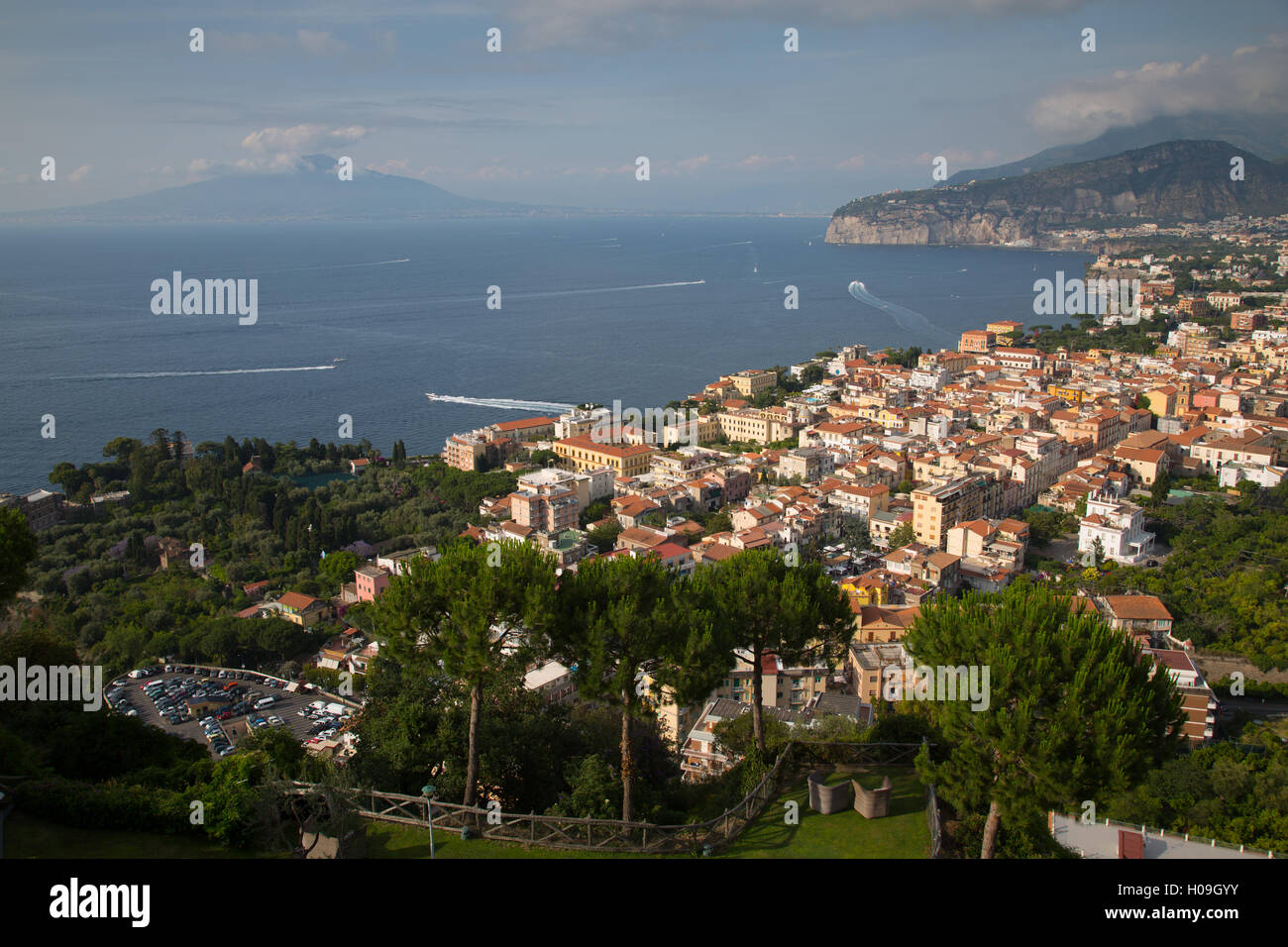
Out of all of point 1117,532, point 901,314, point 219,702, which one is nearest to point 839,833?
point 219,702

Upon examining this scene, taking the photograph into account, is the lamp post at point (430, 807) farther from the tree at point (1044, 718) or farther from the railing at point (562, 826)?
the tree at point (1044, 718)

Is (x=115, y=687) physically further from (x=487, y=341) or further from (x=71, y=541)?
(x=487, y=341)

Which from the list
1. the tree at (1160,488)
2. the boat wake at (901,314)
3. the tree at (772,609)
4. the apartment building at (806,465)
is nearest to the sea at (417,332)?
the boat wake at (901,314)

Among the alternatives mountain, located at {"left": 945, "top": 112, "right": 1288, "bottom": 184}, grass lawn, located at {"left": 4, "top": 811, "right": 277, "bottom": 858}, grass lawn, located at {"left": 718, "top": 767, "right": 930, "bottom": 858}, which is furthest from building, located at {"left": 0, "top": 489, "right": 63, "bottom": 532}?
mountain, located at {"left": 945, "top": 112, "right": 1288, "bottom": 184}

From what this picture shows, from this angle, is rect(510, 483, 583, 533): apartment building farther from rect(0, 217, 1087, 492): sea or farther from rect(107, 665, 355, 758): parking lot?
rect(0, 217, 1087, 492): sea
